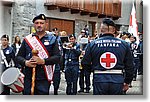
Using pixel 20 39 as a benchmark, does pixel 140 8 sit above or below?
above

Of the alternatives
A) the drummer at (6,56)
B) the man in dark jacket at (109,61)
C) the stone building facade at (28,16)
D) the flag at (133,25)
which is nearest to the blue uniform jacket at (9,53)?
the drummer at (6,56)

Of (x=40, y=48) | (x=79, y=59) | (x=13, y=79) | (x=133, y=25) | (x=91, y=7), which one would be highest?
(x=91, y=7)

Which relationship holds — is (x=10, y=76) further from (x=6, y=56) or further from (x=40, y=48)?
(x=40, y=48)

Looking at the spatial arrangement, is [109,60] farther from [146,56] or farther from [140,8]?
[140,8]

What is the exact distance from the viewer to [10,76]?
251 centimetres

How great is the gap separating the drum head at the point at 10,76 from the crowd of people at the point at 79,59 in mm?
40

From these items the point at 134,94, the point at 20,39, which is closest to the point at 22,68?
the point at 20,39

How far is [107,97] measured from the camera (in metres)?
2.46

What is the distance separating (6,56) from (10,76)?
0.19 m

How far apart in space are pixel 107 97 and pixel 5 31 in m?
1.00

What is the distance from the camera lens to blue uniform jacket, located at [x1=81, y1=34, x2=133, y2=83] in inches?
89.4

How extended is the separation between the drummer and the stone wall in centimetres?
13

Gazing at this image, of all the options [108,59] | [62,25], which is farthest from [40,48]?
[108,59]

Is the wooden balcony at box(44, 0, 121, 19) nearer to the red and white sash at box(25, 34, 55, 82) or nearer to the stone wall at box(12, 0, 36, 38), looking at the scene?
the stone wall at box(12, 0, 36, 38)
